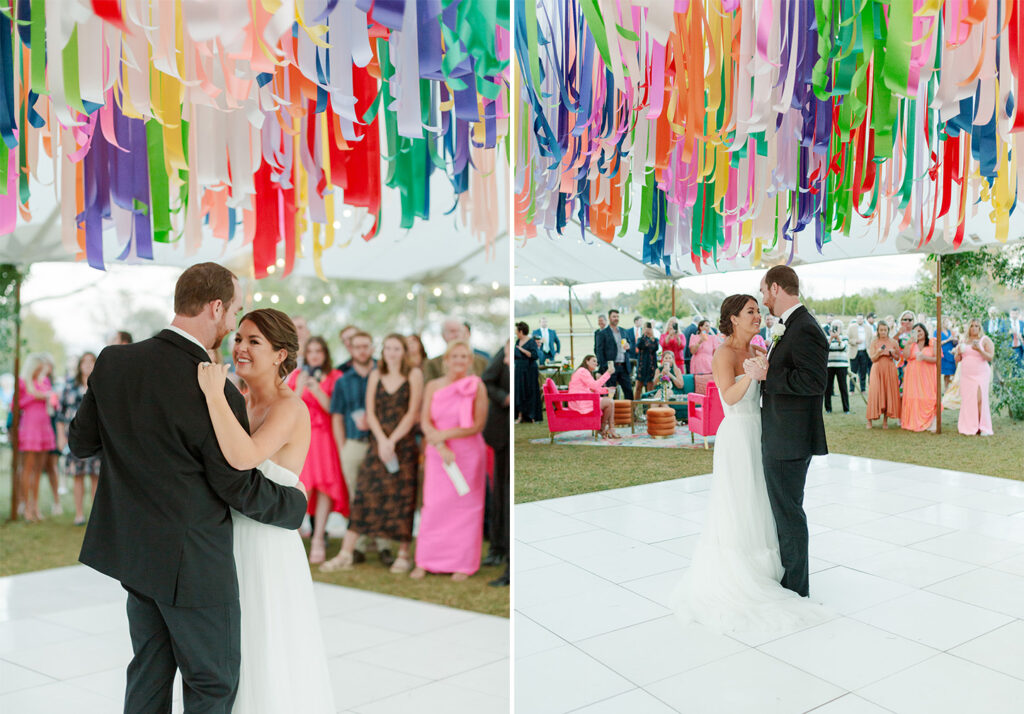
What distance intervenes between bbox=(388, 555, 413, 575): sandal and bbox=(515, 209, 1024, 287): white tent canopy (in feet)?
5.45

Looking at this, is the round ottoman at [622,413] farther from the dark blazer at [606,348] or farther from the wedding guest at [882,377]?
the wedding guest at [882,377]

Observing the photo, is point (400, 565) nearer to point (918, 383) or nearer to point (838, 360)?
point (838, 360)

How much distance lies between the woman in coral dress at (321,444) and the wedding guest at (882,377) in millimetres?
2044

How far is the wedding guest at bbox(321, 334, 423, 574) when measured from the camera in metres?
3.03

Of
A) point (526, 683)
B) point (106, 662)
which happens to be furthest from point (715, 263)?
point (106, 662)

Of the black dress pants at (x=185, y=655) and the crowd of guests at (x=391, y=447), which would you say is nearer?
the black dress pants at (x=185, y=655)

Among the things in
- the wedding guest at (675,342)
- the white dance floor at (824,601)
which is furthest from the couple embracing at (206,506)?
the wedding guest at (675,342)

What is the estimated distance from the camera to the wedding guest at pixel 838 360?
2254mm

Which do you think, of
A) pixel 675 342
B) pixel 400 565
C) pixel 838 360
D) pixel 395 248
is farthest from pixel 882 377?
pixel 395 248

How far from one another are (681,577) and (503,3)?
→ 1.82 meters

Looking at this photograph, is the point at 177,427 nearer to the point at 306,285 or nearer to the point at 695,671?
the point at 695,671

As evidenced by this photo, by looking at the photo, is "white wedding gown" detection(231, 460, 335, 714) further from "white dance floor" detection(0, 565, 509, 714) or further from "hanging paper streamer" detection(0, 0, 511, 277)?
"hanging paper streamer" detection(0, 0, 511, 277)

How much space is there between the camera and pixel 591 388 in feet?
8.29

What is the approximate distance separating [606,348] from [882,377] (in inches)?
34.6
